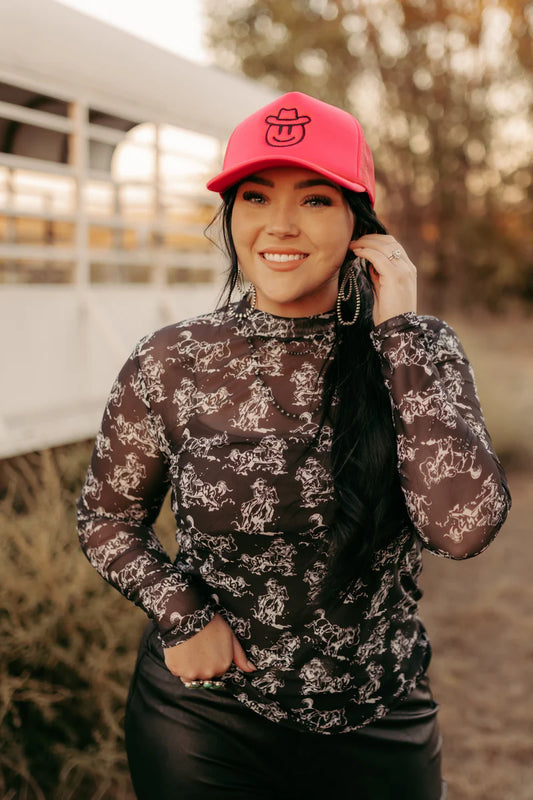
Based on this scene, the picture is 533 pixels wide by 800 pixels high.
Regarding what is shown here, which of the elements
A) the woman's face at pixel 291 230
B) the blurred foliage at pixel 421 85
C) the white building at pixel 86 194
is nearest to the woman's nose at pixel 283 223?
the woman's face at pixel 291 230

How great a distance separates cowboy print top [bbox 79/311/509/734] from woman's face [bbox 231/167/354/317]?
0.37ft

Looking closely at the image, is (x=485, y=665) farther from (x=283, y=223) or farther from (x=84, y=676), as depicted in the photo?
(x=283, y=223)

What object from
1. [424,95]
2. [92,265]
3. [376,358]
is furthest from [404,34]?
[376,358]

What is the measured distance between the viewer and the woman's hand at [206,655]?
1539mm

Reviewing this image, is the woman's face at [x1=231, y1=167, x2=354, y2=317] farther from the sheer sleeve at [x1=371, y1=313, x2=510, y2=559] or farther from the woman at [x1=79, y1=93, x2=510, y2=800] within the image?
the sheer sleeve at [x1=371, y1=313, x2=510, y2=559]

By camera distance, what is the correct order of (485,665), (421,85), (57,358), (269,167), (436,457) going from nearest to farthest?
(436,457) < (269,167) < (485,665) < (57,358) < (421,85)

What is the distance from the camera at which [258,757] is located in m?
1.56

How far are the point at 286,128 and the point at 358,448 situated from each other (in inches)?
24.7

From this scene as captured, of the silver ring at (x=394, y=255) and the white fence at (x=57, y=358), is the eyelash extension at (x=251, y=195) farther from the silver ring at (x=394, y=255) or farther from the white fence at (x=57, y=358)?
the white fence at (x=57, y=358)

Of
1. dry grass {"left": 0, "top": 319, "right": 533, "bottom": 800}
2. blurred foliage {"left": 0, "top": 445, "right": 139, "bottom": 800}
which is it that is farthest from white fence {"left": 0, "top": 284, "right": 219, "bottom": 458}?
blurred foliage {"left": 0, "top": 445, "right": 139, "bottom": 800}

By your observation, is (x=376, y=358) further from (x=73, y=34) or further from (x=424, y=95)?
(x=424, y=95)

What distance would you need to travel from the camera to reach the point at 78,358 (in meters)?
5.71

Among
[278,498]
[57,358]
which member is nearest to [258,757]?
[278,498]

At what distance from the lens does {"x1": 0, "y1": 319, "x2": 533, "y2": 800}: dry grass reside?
9.25 ft
